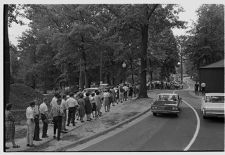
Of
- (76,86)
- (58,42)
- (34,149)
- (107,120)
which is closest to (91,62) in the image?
(58,42)

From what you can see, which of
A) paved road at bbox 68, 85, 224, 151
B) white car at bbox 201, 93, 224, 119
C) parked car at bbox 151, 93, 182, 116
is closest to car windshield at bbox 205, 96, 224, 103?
white car at bbox 201, 93, 224, 119

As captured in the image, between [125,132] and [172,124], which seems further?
[172,124]

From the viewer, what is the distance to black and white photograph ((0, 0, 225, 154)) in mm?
12031

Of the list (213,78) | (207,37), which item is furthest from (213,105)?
(207,37)

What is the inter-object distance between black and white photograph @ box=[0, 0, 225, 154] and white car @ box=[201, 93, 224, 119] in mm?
57

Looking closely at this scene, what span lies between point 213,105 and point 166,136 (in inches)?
212

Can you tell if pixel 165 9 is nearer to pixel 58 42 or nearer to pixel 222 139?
pixel 58 42

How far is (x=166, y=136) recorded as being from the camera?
43.8 feet

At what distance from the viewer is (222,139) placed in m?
12.8

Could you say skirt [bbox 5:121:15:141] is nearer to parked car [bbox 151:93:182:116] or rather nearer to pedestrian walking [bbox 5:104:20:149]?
pedestrian walking [bbox 5:104:20:149]

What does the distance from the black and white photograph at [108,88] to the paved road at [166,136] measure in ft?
0.13

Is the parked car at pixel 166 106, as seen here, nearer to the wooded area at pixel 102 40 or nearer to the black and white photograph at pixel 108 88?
the black and white photograph at pixel 108 88

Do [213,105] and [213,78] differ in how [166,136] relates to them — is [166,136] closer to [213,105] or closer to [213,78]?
[213,105]

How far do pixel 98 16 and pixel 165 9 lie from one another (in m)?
10.1
